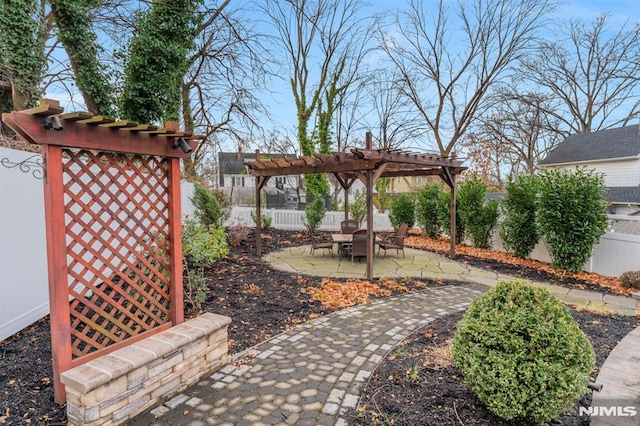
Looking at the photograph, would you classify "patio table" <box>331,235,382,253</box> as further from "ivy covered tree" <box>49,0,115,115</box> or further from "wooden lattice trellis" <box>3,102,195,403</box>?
"ivy covered tree" <box>49,0,115,115</box>

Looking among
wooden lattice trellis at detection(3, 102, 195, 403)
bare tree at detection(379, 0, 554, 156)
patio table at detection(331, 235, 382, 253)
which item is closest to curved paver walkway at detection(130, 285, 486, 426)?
wooden lattice trellis at detection(3, 102, 195, 403)

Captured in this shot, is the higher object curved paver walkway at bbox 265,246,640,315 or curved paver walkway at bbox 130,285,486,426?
curved paver walkway at bbox 130,285,486,426

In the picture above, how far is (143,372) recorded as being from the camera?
8.12 ft

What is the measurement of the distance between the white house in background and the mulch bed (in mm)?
11375

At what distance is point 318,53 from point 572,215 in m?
13.8

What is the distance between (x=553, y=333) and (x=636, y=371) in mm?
1458

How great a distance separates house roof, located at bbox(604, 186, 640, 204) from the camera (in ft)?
46.0

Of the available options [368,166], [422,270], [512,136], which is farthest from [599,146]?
[368,166]

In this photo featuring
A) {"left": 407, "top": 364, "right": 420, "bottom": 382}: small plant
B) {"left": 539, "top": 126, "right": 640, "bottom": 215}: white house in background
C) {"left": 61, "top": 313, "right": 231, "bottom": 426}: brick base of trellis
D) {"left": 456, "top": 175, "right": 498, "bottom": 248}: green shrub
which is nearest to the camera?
{"left": 61, "top": 313, "right": 231, "bottom": 426}: brick base of trellis

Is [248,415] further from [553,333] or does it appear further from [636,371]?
[636,371]

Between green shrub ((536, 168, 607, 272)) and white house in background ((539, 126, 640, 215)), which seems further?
white house in background ((539, 126, 640, 215))

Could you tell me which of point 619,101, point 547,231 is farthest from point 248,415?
point 619,101

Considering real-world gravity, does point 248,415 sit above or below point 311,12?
below

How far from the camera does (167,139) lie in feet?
10.1
